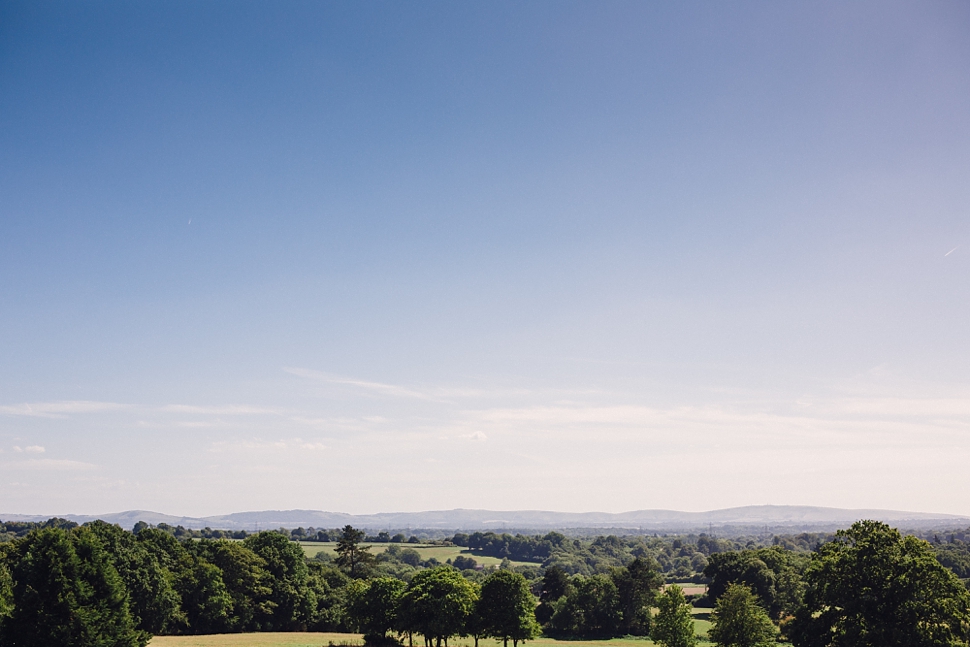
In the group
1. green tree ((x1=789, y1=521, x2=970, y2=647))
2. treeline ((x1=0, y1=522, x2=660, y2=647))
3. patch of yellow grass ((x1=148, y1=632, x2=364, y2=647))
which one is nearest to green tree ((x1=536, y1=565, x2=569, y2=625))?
treeline ((x1=0, y1=522, x2=660, y2=647))

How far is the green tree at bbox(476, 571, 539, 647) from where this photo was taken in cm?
6712

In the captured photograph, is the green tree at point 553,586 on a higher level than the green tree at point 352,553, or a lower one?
lower

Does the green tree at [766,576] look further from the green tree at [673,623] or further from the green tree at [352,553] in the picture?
the green tree at [352,553]

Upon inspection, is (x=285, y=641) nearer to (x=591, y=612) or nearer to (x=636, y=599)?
(x=591, y=612)

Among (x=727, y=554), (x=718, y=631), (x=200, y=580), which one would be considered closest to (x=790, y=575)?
(x=727, y=554)

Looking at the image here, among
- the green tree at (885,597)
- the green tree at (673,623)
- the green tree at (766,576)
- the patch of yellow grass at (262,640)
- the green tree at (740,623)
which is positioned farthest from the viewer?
the green tree at (766,576)

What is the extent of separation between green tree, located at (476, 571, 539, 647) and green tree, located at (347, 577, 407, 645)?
989 cm

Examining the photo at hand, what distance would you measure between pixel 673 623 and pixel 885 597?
23.3m

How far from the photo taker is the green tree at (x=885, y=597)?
39.5m

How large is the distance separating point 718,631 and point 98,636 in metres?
52.0

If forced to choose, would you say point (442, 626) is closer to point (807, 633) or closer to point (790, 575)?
point (807, 633)

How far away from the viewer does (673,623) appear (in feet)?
197

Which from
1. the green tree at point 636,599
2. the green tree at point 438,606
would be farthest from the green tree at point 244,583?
the green tree at point 636,599

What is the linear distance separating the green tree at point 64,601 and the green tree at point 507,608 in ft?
109
